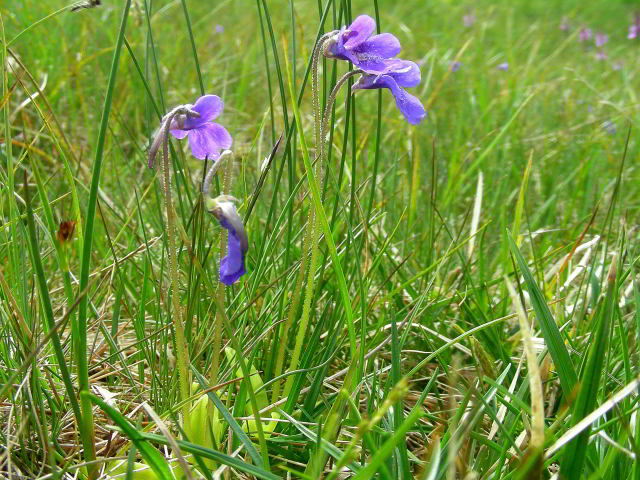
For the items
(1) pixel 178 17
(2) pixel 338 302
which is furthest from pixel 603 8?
(2) pixel 338 302

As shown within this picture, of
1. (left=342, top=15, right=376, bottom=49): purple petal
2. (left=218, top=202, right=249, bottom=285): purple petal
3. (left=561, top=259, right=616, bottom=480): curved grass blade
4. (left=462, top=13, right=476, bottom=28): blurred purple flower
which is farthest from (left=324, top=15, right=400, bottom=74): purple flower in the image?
(left=462, top=13, right=476, bottom=28): blurred purple flower

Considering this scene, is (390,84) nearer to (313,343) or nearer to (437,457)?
(313,343)

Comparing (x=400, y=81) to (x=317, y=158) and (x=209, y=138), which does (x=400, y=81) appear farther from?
(x=209, y=138)

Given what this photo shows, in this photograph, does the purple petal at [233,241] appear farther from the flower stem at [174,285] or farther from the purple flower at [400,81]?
the purple flower at [400,81]

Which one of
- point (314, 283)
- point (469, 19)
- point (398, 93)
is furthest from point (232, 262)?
point (469, 19)

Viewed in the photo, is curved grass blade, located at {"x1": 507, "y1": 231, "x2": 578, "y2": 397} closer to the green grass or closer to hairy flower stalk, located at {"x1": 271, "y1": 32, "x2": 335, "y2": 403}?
the green grass
